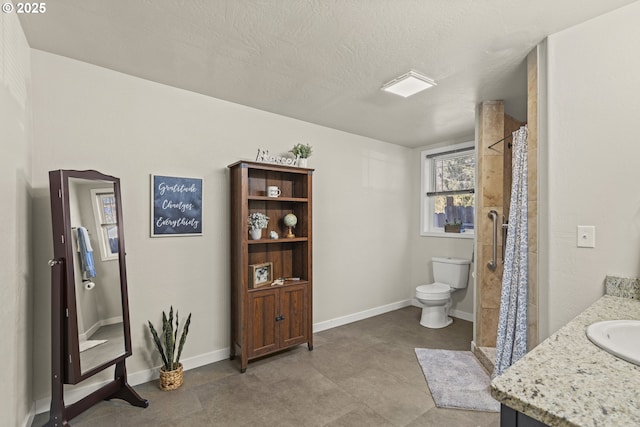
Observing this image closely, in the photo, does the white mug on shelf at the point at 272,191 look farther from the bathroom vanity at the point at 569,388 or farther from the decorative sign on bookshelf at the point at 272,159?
the bathroom vanity at the point at 569,388

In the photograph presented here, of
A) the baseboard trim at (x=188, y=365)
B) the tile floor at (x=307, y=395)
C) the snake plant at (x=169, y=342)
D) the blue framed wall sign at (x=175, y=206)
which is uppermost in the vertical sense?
the blue framed wall sign at (x=175, y=206)

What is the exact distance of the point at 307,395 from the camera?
237cm

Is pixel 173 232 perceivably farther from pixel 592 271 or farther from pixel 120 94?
pixel 592 271

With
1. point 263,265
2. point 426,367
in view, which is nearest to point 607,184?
point 426,367

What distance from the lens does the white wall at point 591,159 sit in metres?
1.67

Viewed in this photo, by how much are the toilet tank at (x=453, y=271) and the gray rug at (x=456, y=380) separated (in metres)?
1.12

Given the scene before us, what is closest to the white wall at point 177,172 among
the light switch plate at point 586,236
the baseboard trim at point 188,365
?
the baseboard trim at point 188,365

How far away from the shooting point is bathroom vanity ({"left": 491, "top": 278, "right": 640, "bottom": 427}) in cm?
70

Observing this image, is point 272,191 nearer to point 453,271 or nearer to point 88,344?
point 88,344

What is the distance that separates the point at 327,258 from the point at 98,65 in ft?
9.18

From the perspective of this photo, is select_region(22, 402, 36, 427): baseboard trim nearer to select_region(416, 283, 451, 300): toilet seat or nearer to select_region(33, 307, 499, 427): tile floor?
select_region(33, 307, 499, 427): tile floor

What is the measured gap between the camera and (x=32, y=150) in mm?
2111

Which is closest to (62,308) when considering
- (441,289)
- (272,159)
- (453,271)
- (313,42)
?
(272,159)

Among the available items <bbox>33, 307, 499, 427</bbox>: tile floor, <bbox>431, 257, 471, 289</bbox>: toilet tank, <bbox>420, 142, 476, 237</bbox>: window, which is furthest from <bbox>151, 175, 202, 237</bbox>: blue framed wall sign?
<bbox>420, 142, 476, 237</bbox>: window
